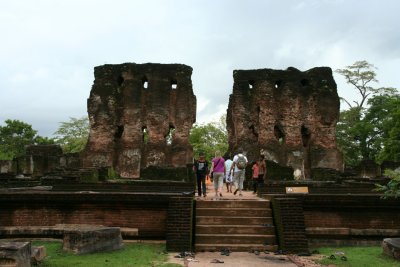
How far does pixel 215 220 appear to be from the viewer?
904cm

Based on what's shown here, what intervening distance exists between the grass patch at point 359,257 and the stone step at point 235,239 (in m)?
1.05

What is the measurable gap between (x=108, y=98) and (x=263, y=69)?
1005 centimetres

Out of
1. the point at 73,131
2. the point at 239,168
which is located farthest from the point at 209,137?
the point at 239,168

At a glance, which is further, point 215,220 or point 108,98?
point 108,98

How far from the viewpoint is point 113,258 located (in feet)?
23.1

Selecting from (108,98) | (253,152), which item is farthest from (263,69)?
(108,98)

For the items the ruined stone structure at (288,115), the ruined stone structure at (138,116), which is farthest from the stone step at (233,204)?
the ruined stone structure at (138,116)

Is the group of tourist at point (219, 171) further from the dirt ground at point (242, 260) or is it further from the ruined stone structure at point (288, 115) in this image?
the ruined stone structure at point (288, 115)

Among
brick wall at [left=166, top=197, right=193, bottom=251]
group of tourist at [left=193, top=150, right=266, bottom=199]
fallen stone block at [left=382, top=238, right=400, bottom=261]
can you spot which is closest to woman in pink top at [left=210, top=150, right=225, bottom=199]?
group of tourist at [left=193, top=150, right=266, bottom=199]

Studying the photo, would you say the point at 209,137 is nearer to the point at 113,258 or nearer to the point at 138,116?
the point at 138,116

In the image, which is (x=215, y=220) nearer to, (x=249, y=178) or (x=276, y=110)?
(x=249, y=178)

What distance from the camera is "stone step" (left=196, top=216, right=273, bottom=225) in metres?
8.97

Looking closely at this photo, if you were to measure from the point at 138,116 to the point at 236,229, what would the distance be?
19206 millimetres

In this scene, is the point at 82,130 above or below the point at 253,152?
above
